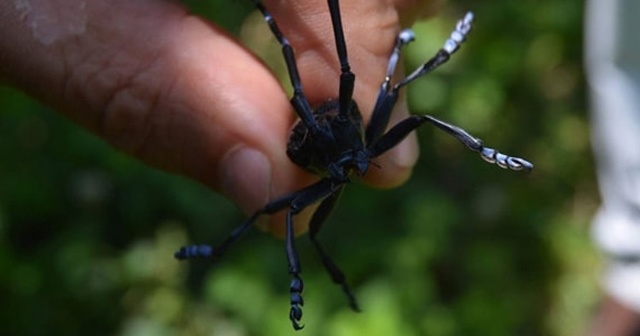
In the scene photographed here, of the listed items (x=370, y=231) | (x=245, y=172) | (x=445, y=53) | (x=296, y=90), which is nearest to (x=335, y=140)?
(x=296, y=90)

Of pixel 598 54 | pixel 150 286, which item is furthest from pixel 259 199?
pixel 598 54

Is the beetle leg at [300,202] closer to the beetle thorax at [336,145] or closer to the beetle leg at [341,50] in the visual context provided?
A: the beetle thorax at [336,145]

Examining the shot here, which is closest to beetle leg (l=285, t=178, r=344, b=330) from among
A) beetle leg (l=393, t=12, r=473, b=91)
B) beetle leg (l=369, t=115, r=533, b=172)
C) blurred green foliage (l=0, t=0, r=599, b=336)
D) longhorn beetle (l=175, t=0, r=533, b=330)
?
longhorn beetle (l=175, t=0, r=533, b=330)

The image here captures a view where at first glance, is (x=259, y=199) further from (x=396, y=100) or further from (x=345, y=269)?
(x=345, y=269)

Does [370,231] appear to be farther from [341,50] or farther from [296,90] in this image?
[341,50]

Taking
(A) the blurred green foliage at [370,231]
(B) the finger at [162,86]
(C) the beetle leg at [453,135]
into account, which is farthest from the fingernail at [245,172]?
(A) the blurred green foliage at [370,231]

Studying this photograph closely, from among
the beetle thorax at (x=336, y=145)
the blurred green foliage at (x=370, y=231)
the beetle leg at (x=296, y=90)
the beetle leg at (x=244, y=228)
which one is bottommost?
the blurred green foliage at (x=370, y=231)

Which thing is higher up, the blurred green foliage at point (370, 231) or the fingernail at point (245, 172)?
the fingernail at point (245, 172)
